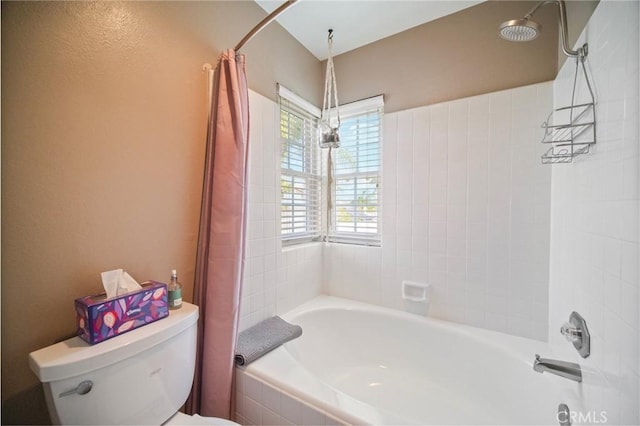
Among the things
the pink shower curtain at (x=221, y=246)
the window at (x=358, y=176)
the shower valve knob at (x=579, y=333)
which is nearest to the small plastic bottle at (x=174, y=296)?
the pink shower curtain at (x=221, y=246)

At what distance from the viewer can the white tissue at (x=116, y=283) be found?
0.92 metres

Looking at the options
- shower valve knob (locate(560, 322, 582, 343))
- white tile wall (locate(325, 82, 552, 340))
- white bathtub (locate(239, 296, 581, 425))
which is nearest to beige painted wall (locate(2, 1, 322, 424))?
white bathtub (locate(239, 296, 581, 425))

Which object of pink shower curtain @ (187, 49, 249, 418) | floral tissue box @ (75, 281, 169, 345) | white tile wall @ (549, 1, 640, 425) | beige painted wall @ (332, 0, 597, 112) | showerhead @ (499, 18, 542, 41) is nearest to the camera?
white tile wall @ (549, 1, 640, 425)

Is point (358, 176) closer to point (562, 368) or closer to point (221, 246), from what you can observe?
point (221, 246)

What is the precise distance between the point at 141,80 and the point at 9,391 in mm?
1188

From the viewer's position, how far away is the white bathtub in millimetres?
1151

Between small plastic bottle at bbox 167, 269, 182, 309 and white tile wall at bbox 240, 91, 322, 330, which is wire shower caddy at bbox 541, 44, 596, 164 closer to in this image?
white tile wall at bbox 240, 91, 322, 330

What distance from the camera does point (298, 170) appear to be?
2.10 meters

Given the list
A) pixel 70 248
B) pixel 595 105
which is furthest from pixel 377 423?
pixel 595 105

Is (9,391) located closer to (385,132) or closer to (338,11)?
(385,132)

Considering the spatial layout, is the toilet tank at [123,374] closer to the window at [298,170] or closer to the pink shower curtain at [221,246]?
the pink shower curtain at [221,246]

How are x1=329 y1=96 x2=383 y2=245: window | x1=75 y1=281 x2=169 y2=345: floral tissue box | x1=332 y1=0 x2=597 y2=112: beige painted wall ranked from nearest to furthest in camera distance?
x1=75 y1=281 x2=169 y2=345: floral tissue box, x1=332 y1=0 x2=597 y2=112: beige painted wall, x1=329 y1=96 x2=383 y2=245: window

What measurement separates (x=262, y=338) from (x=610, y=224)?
1554 mm

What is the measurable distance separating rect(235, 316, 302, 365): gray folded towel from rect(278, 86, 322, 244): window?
62 cm
